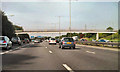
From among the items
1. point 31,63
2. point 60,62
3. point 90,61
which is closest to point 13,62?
point 31,63

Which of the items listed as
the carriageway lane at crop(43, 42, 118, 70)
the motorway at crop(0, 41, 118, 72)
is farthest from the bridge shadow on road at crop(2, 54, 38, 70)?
the carriageway lane at crop(43, 42, 118, 70)

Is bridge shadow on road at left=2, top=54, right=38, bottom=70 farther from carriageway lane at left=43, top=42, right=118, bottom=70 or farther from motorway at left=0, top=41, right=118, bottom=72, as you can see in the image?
carriageway lane at left=43, top=42, right=118, bottom=70

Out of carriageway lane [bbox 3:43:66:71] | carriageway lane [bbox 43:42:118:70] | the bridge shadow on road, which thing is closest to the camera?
carriageway lane [bbox 3:43:66:71]

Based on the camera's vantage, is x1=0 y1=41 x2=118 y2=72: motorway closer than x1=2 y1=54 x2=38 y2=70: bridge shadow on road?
Yes

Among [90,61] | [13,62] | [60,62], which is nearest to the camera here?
[13,62]

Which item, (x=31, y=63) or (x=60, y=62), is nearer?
(x=31, y=63)

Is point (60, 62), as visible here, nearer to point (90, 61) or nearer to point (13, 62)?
point (90, 61)

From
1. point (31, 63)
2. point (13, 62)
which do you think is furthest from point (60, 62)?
point (13, 62)

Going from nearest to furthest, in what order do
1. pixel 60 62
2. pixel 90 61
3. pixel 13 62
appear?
pixel 13 62, pixel 60 62, pixel 90 61

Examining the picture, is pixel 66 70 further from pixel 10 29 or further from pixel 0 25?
pixel 10 29

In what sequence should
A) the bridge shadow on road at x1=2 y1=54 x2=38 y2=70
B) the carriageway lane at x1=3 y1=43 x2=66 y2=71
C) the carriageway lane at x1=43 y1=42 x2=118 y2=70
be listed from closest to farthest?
the carriageway lane at x1=3 y1=43 x2=66 y2=71 → the carriageway lane at x1=43 y1=42 x2=118 y2=70 → the bridge shadow on road at x1=2 y1=54 x2=38 y2=70

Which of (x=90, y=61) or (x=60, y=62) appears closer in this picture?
(x=60, y=62)

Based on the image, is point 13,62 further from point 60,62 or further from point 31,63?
point 60,62

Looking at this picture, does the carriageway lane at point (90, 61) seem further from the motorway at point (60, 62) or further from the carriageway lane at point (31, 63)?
the carriageway lane at point (31, 63)
